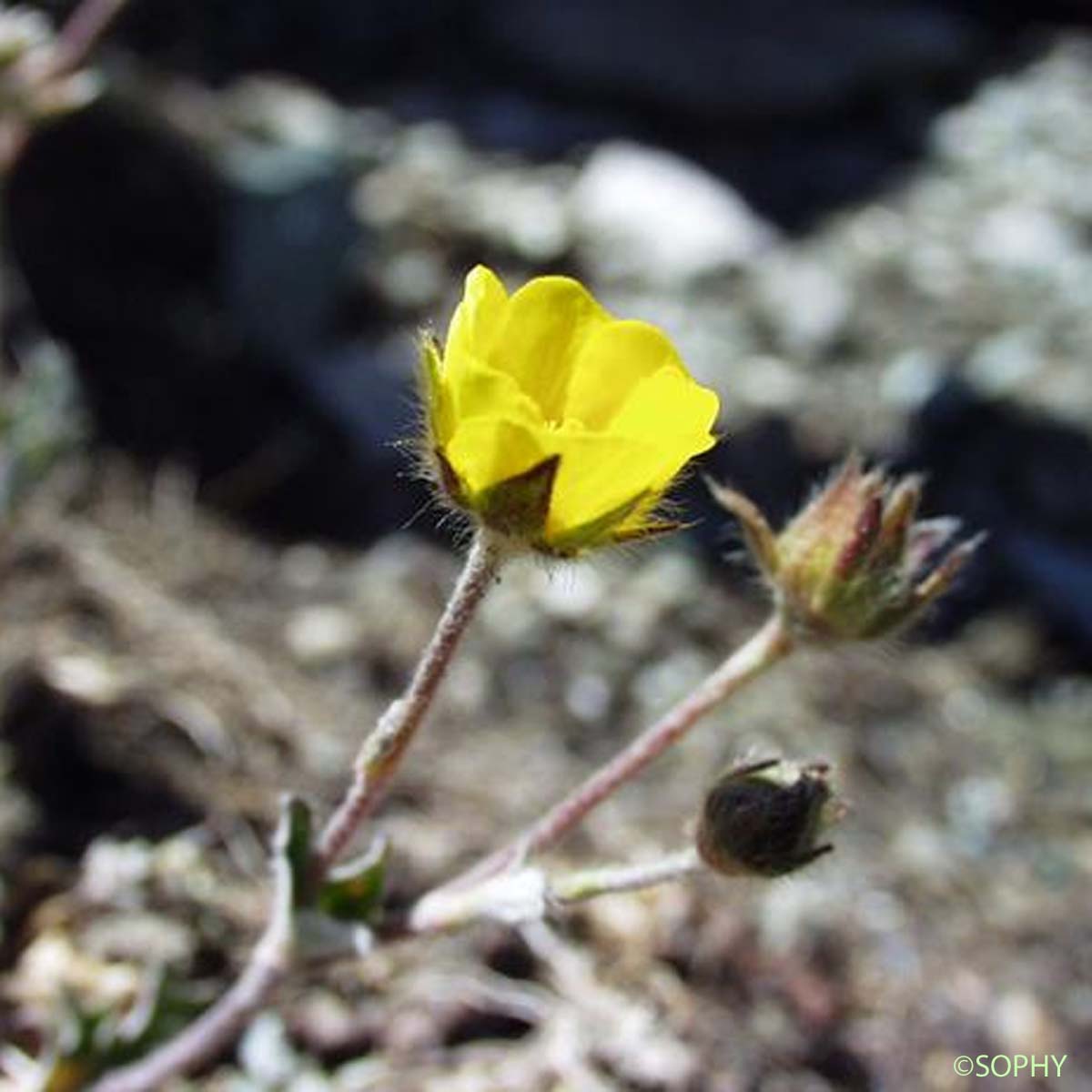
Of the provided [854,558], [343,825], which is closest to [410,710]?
[343,825]

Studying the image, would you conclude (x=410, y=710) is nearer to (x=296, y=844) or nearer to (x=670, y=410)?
(x=296, y=844)

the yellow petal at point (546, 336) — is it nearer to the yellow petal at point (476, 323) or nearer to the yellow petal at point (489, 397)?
the yellow petal at point (476, 323)

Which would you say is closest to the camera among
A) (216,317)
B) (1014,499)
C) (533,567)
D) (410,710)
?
(410,710)

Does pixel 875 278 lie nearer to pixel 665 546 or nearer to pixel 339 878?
pixel 665 546

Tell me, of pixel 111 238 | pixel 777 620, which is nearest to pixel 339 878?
pixel 777 620

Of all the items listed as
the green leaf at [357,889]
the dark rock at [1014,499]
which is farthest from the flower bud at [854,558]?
the dark rock at [1014,499]
